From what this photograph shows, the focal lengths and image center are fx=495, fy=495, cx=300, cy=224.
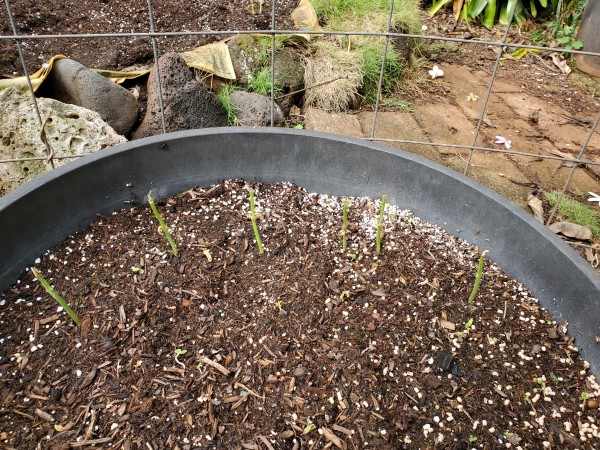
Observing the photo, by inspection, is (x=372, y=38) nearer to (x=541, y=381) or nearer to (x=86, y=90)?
(x=86, y=90)

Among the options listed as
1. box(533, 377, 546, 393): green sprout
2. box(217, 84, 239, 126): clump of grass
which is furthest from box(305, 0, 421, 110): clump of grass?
box(533, 377, 546, 393): green sprout

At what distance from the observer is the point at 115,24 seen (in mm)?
2848

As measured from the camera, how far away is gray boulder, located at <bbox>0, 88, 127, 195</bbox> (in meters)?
1.56

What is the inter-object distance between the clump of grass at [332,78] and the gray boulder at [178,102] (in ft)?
2.08

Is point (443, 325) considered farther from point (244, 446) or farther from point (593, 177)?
point (593, 177)

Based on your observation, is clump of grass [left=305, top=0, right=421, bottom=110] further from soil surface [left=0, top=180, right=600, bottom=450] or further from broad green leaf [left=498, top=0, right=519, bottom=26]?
soil surface [left=0, top=180, right=600, bottom=450]

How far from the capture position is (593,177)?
2.29 meters

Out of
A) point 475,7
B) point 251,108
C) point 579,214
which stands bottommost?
point 579,214

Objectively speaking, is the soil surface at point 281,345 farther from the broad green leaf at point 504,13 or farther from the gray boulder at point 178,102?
the broad green leaf at point 504,13

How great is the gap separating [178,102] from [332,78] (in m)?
0.92

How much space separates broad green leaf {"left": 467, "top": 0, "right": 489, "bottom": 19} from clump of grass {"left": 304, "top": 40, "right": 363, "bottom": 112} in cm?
164

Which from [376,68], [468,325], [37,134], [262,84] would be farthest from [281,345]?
[376,68]

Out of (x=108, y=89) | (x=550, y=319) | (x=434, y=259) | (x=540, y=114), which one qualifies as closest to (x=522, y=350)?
(x=550, y=319)

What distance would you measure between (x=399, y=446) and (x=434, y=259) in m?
0.49
